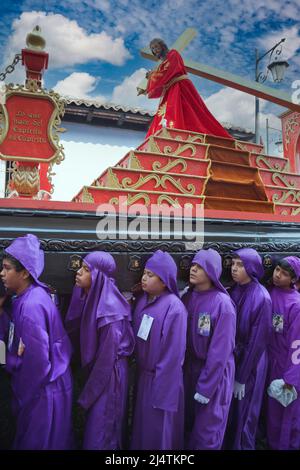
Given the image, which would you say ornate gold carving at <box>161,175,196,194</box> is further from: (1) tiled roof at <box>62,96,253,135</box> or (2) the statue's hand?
(1) tiled roof at <box>62,96,253,135</box>

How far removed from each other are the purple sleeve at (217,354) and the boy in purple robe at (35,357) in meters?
0.93

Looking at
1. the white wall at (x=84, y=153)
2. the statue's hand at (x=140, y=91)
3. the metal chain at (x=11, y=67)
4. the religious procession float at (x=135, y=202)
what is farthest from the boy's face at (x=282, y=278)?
the white wall at (x=84, y=153)

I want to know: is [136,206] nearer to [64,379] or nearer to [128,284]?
[128,284]

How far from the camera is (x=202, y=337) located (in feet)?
8.11

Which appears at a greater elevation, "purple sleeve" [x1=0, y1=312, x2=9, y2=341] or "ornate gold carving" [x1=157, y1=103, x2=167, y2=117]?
"ornate gold carving" [x1=157, y1=103, x2=167, y2=117]

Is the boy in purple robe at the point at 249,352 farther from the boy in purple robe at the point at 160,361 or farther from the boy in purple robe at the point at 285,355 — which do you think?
the boy in purple robe at the point at 160,361

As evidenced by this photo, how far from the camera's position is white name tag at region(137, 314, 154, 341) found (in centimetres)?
232

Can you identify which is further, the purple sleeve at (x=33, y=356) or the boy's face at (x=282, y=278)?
the boy's face at (x=282, y=278)

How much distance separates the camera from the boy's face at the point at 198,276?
250cm

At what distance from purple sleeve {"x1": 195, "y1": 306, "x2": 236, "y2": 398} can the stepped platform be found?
3.00 ft

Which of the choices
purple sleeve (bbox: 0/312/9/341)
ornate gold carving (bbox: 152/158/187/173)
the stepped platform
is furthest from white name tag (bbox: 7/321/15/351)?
ornate gold carving (bbox: 152/158/187/173)
